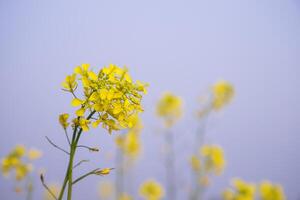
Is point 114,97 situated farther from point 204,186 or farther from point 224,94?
point 224,94

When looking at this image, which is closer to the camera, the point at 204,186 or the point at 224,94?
the point at 204,186

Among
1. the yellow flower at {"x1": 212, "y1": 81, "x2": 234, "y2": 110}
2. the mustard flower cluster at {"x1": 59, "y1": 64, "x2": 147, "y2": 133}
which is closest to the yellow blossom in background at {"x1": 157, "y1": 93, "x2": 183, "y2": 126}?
the yellow flower at {"x1": 212, "y1": 81, "x2": 234, "y2": 110}

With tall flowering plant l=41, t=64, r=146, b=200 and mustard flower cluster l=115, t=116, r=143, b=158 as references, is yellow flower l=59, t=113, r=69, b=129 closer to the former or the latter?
tall flowering plant l=41, t=64, r=146, b=200

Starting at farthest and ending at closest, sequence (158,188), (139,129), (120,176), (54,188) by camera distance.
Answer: (54,188) < (158,188) < (139,129) < (120,176)

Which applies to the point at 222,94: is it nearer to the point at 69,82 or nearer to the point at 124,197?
the point at 124,197

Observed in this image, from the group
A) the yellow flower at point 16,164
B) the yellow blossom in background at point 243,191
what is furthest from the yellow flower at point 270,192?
the yellow flower at point 16,164

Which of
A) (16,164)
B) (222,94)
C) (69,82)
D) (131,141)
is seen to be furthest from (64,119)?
(222,94)

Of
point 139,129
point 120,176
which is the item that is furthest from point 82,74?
point 139,129
